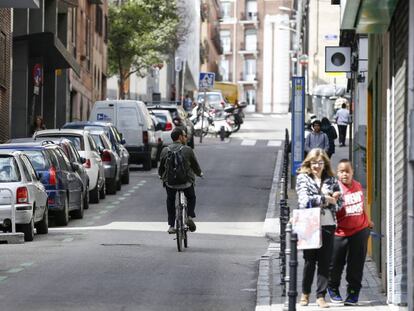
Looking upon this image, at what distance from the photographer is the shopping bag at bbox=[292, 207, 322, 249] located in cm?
1391

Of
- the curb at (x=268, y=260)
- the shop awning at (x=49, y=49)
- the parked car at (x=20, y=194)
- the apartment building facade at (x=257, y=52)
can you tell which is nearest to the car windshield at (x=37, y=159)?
the parked car at (x=20, y=194)

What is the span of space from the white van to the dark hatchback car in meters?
14.9

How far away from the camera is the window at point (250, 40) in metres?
160

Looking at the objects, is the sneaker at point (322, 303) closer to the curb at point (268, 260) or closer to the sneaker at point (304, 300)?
the sneaker at point (304, 300)

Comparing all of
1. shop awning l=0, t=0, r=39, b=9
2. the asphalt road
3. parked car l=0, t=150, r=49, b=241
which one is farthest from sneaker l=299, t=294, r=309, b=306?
shop awning l=0, t=0, r=39, b=9

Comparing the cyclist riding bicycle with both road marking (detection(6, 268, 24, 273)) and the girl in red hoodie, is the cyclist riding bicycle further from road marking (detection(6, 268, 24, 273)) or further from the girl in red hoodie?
the girl in red hoodie

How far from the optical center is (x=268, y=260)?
65.4 ft

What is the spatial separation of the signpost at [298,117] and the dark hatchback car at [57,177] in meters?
6.00

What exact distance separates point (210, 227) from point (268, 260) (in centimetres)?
707

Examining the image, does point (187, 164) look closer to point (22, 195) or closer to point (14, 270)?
point (22, 195)

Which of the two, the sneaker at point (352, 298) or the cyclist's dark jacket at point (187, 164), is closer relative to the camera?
the sneaker at point (352, 298)

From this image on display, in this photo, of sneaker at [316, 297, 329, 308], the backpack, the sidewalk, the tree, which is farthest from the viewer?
the tree

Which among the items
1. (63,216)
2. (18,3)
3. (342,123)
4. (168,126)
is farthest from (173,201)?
(342,123)

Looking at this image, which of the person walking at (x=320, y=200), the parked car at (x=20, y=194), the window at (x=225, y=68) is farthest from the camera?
the window at (x=225, y=68)
